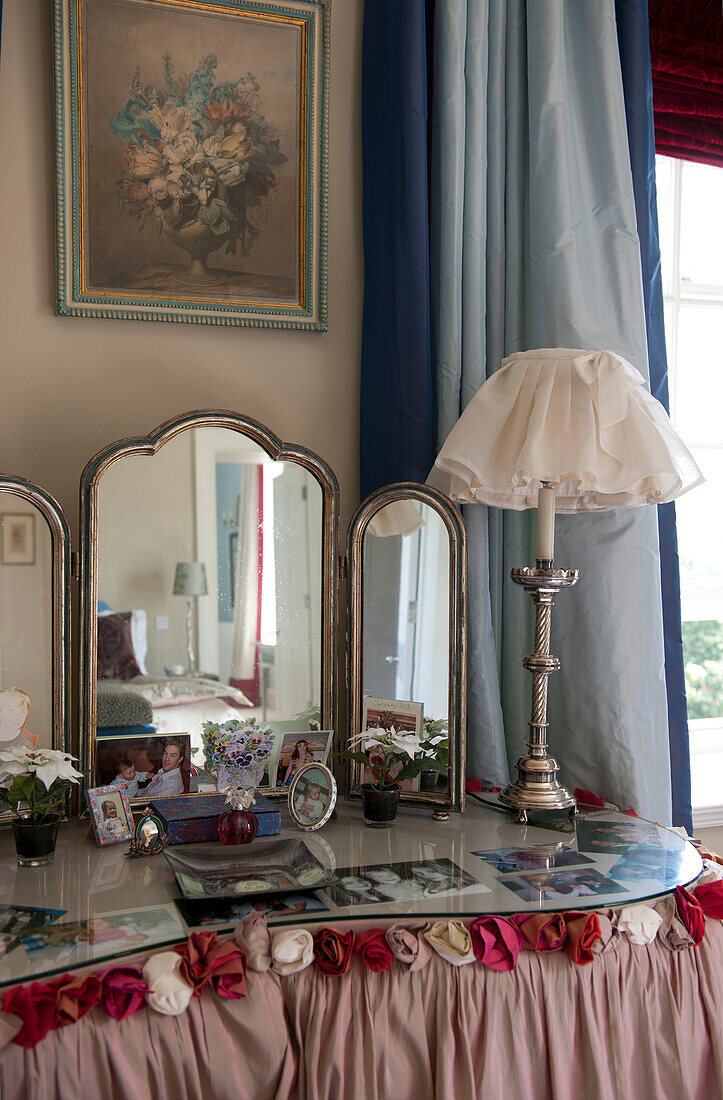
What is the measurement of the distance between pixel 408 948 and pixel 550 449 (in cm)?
85

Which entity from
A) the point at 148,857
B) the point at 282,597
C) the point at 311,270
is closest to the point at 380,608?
the point at 282,597

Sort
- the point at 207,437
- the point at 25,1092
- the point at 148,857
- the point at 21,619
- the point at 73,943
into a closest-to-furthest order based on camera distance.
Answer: the point at 25,1092 < the point at 73,943 < the point at 148,857 < the point at 21,619 < the point at 207,437

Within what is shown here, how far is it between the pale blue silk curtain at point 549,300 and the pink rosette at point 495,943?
0.68 meters

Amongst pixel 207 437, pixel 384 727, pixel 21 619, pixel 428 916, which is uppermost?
pixel 207 437

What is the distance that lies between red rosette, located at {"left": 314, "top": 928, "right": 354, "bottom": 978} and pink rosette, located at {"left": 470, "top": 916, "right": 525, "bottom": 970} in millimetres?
166

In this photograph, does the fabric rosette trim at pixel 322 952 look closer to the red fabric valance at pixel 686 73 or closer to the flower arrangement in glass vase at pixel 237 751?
the flower arrangement in glass vase at pixel 237 751

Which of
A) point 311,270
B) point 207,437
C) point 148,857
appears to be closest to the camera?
point 148,857

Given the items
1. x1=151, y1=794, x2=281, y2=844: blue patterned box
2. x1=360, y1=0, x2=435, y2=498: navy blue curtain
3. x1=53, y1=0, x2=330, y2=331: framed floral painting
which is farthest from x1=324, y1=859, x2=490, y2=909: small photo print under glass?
x1=53, y1=0, x2=330, y2=331: framed floral painting

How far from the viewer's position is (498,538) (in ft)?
6.44

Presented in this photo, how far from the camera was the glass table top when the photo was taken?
1170 millimetres

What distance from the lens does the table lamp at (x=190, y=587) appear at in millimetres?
1667

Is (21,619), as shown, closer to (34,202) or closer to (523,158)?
(34,202)

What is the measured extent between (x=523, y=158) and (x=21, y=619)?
1.43 m

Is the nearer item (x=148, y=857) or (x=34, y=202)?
(x=148, y=857)
